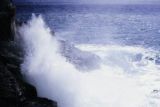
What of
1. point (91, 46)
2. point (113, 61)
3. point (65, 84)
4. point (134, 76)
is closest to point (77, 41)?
point (91, 46)

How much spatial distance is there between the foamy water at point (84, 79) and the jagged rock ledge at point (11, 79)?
3.46 ft

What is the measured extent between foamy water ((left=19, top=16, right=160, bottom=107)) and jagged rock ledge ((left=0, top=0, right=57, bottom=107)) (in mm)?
1056

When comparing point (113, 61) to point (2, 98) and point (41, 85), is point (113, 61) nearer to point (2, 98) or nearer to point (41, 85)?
point (41, 85)

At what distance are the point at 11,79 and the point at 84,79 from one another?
8980 millimetres

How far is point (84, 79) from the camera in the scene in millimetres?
25906

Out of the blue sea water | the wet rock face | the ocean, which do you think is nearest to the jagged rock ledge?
the wet rock face

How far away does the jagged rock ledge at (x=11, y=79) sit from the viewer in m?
17.0

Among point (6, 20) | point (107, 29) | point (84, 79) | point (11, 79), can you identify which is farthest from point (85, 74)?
point (107, 29)

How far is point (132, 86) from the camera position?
27688 mm

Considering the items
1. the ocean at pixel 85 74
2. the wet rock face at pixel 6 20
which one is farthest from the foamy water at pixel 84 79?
the wet rock face at pixel 6 20

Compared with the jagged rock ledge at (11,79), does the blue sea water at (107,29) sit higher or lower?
higher

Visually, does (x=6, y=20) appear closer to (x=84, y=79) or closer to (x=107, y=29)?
(x=84, y=79)

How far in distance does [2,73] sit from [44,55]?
7.44 meters

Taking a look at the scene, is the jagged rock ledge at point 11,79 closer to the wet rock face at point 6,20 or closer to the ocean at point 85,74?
the wet rock face at point 6,20
